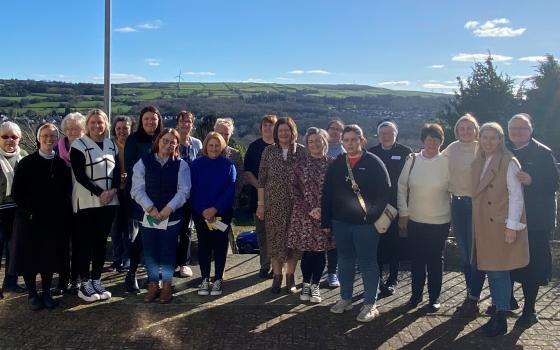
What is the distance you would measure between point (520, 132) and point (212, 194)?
3069 millimetres

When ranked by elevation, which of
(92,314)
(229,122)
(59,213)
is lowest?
A: (92,314)

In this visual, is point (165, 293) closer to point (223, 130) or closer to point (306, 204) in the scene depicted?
point (306, 204)

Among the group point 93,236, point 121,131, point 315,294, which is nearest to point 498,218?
point 315,294

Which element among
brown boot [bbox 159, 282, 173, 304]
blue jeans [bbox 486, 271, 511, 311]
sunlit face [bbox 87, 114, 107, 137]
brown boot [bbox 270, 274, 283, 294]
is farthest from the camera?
brown boot [bbox 270, 274, 283, 294]

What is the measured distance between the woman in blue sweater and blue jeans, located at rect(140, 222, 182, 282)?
31 cm

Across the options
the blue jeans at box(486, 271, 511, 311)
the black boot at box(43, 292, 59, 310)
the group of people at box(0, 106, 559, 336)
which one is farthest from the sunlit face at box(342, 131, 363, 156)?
the black boot at box(43, 292, 59, 310)

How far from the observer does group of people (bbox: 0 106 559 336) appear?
4.23 meters

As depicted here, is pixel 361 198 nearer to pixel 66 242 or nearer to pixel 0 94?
pixel 66 242

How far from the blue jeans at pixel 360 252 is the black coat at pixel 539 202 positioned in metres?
1.42

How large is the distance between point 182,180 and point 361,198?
1.82 meters

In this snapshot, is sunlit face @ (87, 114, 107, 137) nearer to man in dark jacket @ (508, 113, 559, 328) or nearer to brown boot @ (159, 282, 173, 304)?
brown boot @ (159, 282, 173, 304)

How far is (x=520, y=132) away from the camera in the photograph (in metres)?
4.31

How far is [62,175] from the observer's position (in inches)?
181

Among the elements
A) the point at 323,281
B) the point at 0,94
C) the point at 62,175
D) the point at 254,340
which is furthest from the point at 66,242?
the point at 0,94
